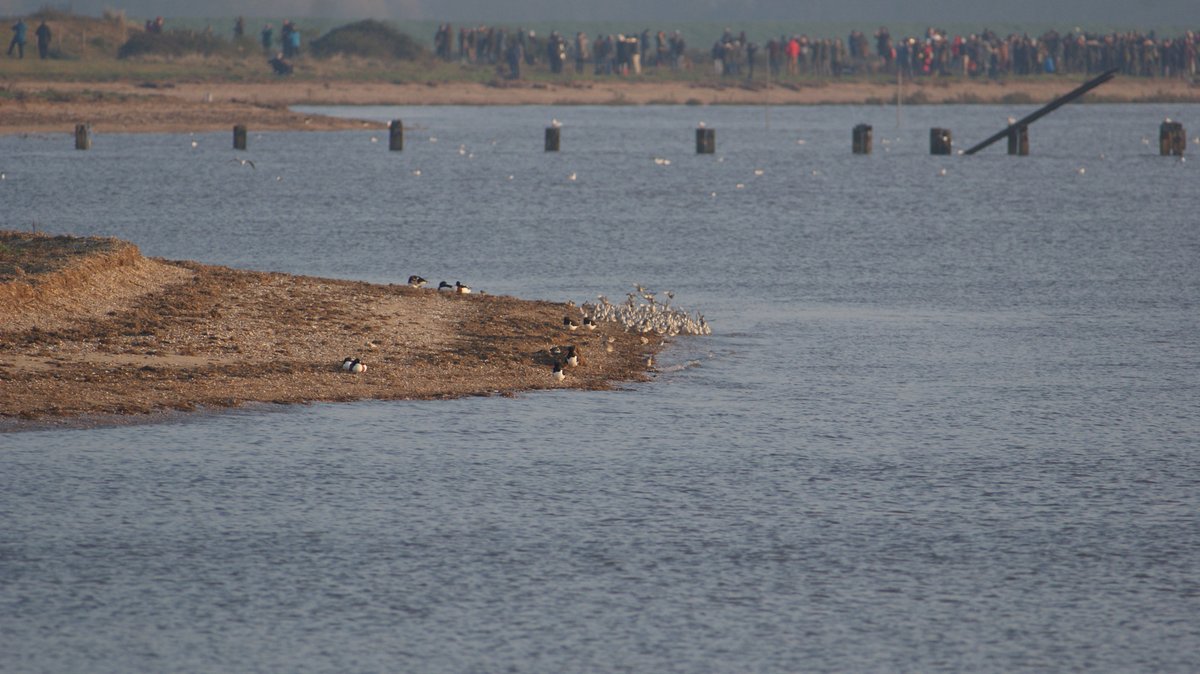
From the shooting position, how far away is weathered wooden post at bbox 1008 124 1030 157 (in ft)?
222

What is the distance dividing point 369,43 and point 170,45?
25.4 m

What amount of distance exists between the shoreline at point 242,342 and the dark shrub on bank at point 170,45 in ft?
322

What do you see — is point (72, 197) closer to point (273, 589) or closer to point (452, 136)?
point (273, 589)

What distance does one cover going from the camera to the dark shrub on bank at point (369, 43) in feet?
454

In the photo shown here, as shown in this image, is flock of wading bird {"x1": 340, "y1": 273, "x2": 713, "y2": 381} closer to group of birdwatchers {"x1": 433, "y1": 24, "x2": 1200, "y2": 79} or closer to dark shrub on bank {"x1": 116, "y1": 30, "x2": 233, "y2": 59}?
dark shrub on bank {"x1": 116, "y1": 30, "x2": 233, "y2": 59}

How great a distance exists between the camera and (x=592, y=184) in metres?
53.8

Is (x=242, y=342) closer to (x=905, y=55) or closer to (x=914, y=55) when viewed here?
(x=905, y=55)

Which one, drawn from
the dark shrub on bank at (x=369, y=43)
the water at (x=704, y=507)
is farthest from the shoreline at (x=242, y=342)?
the dark shrub on bank at (x=369, y=43)

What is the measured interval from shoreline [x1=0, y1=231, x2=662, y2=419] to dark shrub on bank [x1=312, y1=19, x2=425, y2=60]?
118535mm

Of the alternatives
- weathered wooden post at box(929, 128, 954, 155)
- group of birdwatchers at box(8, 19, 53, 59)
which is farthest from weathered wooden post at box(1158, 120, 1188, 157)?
group of birdwatchers at box(8, 19, 53, 59)

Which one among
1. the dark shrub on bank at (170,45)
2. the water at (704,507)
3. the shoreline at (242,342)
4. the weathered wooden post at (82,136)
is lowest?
the water at (704,507)

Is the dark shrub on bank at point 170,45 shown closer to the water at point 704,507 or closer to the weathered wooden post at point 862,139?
the weathered wooden post at point 862,139

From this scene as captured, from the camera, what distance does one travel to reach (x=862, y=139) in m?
69.4

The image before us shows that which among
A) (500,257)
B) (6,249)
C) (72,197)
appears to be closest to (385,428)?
(6,249)
